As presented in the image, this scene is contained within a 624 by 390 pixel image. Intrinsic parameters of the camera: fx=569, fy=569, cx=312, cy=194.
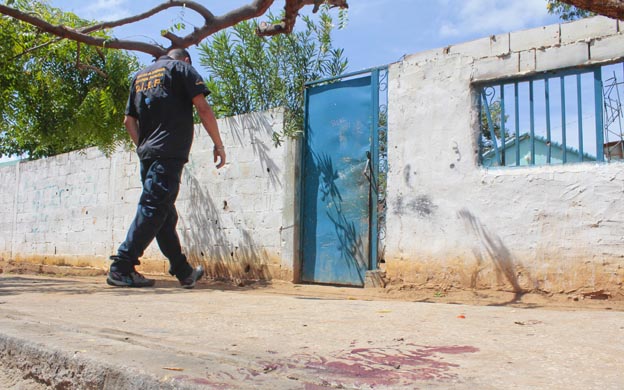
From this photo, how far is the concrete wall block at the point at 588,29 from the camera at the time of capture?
14.4ft

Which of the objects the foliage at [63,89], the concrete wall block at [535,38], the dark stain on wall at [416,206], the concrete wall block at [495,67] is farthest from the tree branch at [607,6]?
the foliage at [63,89]

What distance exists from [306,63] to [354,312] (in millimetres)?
4160

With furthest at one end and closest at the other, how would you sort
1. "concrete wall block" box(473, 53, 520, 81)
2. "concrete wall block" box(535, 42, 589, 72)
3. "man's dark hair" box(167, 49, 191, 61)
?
"concrete wall block" box(473, 53, 520, 81) < "man's dark hair" box(167, 49, 191, 61) < "concrete wall block" box(535, 42, 589, 72)

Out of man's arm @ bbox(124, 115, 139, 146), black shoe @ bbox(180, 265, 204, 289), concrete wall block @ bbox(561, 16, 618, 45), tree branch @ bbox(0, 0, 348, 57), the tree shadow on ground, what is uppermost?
tree branch @ bbox(0, 0, 348, 57)

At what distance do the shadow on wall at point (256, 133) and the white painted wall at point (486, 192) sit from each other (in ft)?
5.13

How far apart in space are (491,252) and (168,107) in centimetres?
287

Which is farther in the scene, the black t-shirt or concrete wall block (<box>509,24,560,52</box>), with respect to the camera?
concrete wall block (<box>509,24,560,52</box>)

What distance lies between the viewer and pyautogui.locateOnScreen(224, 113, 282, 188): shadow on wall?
21.3 ft

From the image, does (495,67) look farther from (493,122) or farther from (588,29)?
(588,29)

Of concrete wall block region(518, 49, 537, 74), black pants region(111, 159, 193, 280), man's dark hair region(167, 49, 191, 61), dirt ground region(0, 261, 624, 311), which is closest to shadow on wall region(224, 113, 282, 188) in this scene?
dirt ground region(0, 261, 624, 311)

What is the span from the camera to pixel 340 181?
6000 mm

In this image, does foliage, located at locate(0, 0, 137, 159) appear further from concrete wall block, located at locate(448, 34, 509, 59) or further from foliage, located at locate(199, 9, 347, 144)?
concrete wall block, located at locate(448, 34, 509, 59)

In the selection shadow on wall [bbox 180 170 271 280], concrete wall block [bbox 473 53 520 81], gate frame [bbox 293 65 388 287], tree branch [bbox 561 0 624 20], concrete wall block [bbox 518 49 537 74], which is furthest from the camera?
shadow on wall [bbox 180 170 271 280]

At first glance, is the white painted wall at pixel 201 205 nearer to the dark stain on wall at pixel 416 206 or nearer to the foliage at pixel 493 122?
the dark stain on wall at pixel 416 206
